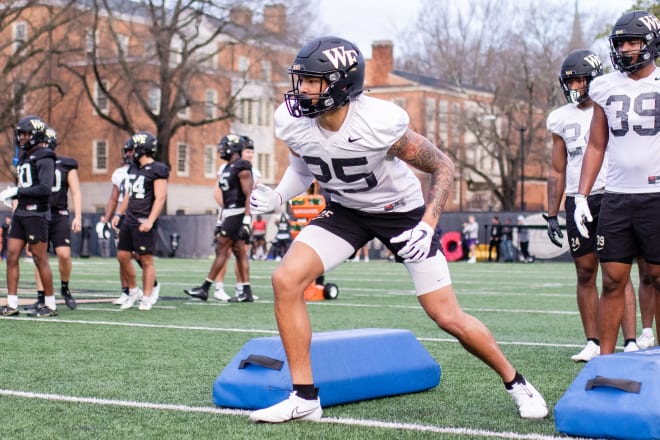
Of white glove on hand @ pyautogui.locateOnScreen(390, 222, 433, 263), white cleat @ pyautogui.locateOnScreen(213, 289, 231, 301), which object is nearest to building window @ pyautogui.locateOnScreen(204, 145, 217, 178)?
white cleat @ pyautogui.locateOnScreen(213, 289, 231, 301)

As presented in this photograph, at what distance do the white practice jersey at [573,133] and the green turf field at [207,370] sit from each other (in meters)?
1.32

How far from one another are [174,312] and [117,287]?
16.8 ft

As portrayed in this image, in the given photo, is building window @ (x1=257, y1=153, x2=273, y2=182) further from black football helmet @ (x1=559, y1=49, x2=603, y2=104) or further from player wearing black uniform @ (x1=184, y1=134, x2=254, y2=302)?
black football helmet @ (x1=559, y1=49, x2=603, y2=104)

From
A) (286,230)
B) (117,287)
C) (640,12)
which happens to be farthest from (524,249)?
(640,12)

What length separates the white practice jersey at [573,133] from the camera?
780 centimetres

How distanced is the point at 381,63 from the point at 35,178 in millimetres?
59228

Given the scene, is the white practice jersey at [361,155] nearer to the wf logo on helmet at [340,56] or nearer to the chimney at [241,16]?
the wf logo on helmet at [340,56]

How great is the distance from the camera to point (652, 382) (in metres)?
4.78

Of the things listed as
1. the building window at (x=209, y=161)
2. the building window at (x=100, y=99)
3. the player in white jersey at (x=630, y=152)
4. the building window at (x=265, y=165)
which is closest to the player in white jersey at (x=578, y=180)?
the player in white jersey at (x=630, y=152)

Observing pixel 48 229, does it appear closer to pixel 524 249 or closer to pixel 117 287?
pixel 117 287

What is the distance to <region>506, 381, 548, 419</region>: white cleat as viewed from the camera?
17.5ft

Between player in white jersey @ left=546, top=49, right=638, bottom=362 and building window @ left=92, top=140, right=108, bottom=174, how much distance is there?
156 feet

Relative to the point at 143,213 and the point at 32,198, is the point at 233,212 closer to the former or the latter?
the point at 143,213

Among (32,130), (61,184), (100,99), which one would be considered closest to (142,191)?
(61,184)
